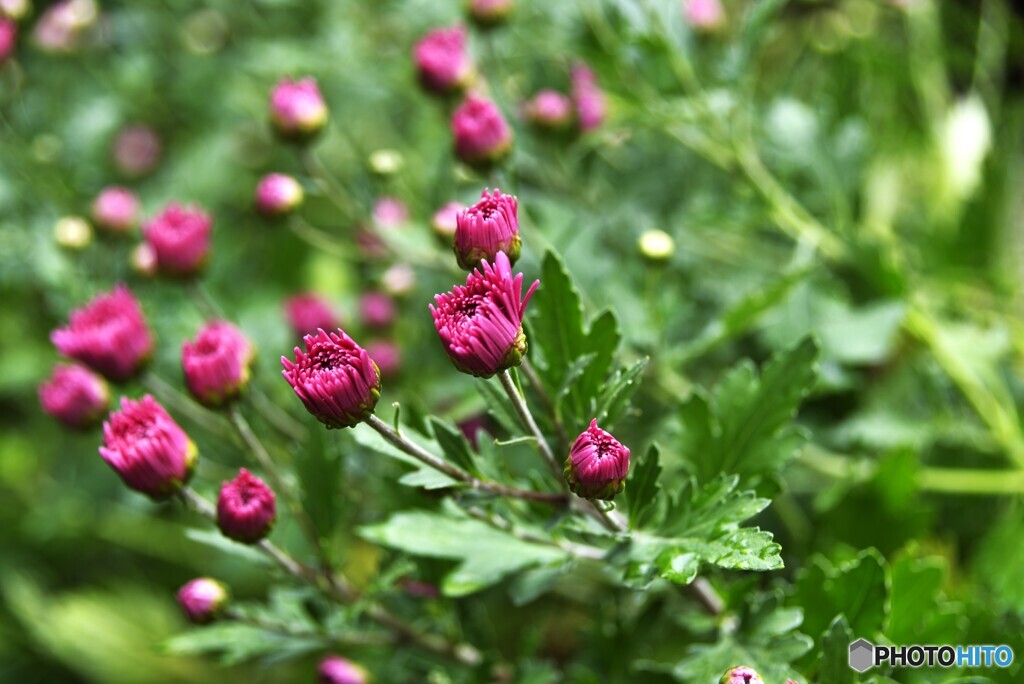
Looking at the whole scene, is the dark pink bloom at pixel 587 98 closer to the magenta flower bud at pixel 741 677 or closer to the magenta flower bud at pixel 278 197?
the magenta flower bud at pixel 278 197

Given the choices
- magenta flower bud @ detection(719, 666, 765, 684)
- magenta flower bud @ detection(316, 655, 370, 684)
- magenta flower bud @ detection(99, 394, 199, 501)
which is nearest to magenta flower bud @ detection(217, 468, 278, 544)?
magenta flower bud @ detection(99, 394, 199, 501)

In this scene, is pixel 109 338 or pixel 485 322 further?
pixel 109 338

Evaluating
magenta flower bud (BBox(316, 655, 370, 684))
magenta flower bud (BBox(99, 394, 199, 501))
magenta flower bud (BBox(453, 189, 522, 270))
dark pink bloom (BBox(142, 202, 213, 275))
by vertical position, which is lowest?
magenta flower bud (BBox(316, 655, 370, 684))

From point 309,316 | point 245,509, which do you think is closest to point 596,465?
point 245,509

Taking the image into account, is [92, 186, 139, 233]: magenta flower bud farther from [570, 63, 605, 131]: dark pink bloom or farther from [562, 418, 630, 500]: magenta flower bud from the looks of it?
[562, 418, 630, 500]: magenta flower bud

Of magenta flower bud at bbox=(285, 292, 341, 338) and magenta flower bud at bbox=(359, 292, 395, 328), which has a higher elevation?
magenta flower bud at bbox=(359, 292, 395, 328)

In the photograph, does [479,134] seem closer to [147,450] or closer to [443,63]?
[443,63]

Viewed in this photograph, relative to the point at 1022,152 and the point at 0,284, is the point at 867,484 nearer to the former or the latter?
the point at 1022,152
